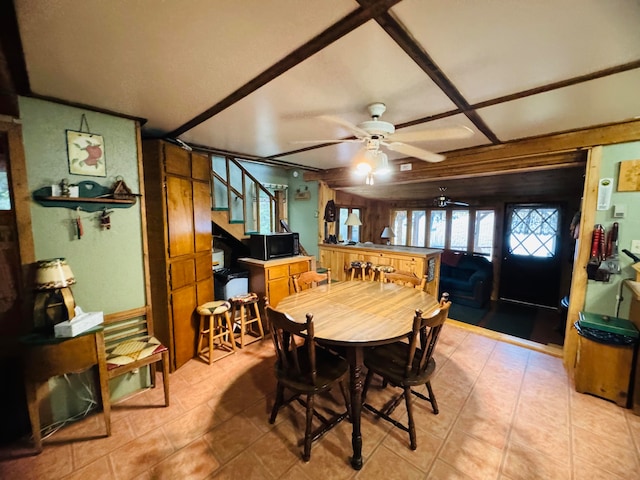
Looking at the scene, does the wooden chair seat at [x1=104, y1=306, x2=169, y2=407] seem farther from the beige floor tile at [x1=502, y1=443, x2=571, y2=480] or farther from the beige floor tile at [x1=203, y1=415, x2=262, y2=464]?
the beige floor tile at [x1=502, y1=443, x2=571, y2=480]

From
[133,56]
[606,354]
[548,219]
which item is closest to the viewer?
[133,56]

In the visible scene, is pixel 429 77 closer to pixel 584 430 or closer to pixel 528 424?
pixel 528 424

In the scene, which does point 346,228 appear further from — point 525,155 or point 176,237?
point 176,237

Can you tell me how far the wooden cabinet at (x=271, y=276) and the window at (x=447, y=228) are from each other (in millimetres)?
4310

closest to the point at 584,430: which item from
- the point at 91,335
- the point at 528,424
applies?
the point at 528,424

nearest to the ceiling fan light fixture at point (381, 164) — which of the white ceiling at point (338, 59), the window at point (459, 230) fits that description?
the white ceiling at point (338, 59)

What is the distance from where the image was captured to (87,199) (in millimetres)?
1889

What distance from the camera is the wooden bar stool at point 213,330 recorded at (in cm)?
266

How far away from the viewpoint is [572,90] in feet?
5.26

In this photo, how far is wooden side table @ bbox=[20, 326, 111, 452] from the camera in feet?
5.10

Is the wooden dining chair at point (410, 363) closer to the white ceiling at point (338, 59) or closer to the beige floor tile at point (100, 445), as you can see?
the white ceiling at point (338, 59)

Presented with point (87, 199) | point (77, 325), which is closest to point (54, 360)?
point (77, 325)

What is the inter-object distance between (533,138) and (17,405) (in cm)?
483

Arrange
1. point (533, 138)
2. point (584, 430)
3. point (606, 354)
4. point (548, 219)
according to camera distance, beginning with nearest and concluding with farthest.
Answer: point (584, 430) < point (606, 354) < point (533, 138) < point (548, 219)
